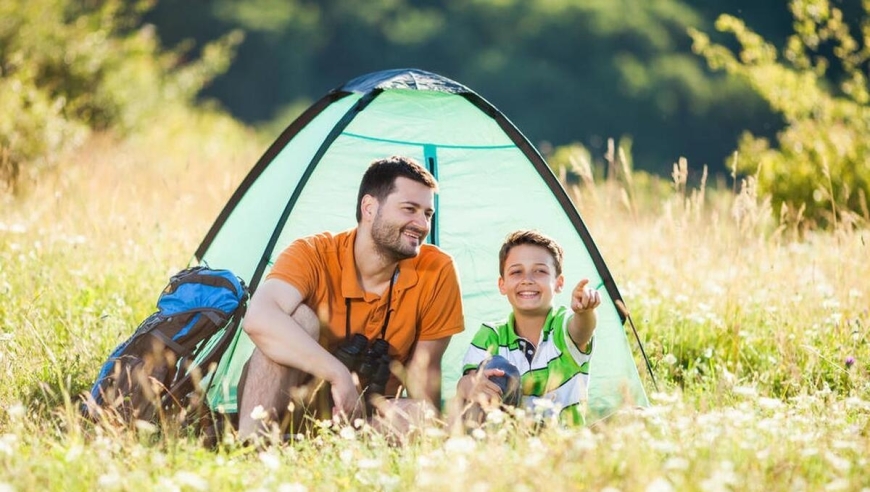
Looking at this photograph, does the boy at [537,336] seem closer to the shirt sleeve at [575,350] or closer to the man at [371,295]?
the shirt sleeve at [575,350]

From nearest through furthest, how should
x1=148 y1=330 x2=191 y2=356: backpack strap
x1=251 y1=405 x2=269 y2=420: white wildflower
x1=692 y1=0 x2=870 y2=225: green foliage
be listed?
x1=251 y1=405 x2=269 y2=420: white wildflower → x1=148 y1=330 x2=191 y2=356: backpack strap → x1=692 y1=0 x2=870 y2=225: green foliage

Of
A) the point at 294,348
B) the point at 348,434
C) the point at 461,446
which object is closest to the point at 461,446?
the point at 461,446

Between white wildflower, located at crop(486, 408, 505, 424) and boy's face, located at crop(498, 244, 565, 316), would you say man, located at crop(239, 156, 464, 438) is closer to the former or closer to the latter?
boy's face, located at crop(498, 244, 565, 316)

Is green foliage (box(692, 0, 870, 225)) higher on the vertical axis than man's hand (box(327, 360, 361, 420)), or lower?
higher

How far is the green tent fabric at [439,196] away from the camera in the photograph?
419 centimetres

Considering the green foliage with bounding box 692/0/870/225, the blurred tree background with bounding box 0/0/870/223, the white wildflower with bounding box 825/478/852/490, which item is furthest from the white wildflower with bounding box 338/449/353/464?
the blurred tree background with bounding box 0/0/870/223

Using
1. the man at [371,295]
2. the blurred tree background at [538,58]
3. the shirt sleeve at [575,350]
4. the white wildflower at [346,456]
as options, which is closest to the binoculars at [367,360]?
the man at [371,295]

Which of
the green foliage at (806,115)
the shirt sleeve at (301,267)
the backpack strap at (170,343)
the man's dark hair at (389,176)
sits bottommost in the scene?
the backpack strap at (170,343)

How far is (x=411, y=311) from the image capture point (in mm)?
3773

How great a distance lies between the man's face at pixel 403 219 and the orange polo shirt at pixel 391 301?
0.15 meters

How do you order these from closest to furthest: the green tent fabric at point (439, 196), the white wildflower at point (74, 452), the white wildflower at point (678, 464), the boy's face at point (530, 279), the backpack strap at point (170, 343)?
the white wildflower at point (678, 464) → the white wildflower at point (74, 452) → the backpack strap at point (170, 343) → the boy's face at point (530, 279) → the green tent fabric at point (439, 196)

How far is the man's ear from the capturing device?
3725 millimetres

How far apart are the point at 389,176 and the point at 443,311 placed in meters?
0.53

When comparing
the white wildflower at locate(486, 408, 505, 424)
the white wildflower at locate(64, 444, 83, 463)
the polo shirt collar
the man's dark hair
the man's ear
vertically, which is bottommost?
the white wildflower at locate(64, 444, 83, 463)
